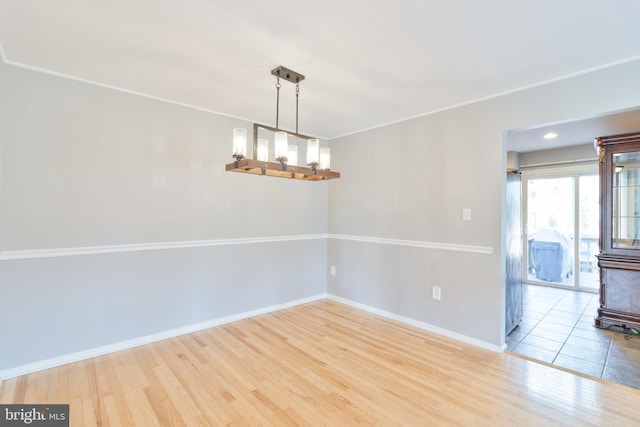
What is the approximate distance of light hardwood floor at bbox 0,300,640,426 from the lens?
191 cm

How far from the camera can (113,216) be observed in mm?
2758

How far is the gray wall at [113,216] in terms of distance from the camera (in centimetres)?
237

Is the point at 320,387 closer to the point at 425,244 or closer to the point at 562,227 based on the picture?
the point at 425,244

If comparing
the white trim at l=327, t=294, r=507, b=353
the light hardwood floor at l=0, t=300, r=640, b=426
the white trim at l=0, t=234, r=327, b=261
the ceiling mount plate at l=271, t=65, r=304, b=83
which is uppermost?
the ceiling mount plate at l=271, t=65, r=304, b=83

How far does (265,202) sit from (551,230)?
5048 millimetres

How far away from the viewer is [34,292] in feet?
7.91

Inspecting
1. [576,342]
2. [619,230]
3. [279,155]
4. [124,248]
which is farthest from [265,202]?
[619,230]

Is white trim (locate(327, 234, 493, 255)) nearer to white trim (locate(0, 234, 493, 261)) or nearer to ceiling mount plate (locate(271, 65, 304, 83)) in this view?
white trim (locate(0, 234, 493, 261))

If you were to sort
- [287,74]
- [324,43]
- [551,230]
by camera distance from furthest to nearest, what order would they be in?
[551,230], [287,74], [324,43]

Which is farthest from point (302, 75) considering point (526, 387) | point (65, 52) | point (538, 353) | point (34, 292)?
point (538, 353)

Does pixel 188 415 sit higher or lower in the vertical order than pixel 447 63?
lower

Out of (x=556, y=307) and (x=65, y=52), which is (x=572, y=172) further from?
(x=65, y=52)

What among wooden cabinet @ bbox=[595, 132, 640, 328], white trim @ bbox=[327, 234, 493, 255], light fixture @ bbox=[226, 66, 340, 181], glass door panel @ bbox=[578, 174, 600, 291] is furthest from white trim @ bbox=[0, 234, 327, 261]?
glass door panel @ bbox=[578, 174, 600, 291]

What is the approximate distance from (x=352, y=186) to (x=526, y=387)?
9.25 ft
